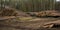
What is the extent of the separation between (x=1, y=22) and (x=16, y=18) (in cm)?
28

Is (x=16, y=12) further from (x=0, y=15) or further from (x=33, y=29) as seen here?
(x=33, y=29)

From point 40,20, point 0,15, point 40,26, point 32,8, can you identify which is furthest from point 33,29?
point 0,15

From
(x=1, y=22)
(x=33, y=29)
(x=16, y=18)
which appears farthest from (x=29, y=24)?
(x=1, y=22)

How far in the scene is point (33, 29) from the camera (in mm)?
2355

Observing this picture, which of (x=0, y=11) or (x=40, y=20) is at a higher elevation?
(x=0, y=11)

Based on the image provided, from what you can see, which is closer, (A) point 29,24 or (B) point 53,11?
(A) point 29,24

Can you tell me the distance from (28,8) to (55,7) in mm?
506

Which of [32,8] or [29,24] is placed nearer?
[29,24]

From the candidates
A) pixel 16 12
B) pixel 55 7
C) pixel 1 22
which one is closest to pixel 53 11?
pixel 55 7

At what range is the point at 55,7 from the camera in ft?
8.64

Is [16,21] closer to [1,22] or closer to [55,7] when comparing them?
[1,22]

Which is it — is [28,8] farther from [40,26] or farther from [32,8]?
[40,26]

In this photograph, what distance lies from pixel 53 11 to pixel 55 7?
8 centimetres

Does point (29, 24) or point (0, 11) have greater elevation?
point (0, 11)
